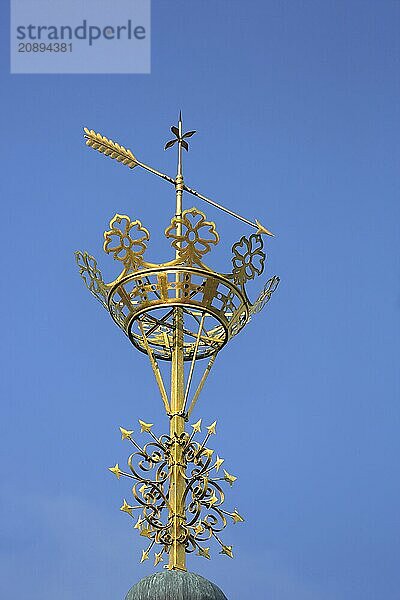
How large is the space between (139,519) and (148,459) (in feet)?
1.67

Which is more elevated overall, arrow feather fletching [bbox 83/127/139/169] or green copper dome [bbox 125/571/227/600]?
arrow feather fletching [bbox 83/127/139/169]

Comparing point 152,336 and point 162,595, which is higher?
point 152,336

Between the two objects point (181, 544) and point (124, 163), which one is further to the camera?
point (124, 163)

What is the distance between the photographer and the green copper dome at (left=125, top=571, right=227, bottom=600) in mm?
9469

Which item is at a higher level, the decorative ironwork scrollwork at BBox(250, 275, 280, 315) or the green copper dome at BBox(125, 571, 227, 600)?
the decorative ironwork scrollwork at BBox(250, 275, 280, 315)

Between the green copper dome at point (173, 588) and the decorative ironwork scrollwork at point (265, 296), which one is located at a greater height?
the decorative ironwork scrollwork at point (265, 296)

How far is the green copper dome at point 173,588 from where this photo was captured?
9.47 metres

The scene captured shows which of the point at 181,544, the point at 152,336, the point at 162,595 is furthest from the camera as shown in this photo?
the point at 152,336

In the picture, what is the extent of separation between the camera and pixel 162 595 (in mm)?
9461

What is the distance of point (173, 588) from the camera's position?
948cm

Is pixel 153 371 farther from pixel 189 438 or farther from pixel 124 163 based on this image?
pixel 124 163

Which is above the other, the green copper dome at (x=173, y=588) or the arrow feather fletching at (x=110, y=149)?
the arrow feather fletching at (x=110, y=149)

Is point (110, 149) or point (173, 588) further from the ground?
point (110, 149)

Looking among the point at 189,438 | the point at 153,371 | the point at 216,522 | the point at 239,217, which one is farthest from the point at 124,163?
the point at 216,522
